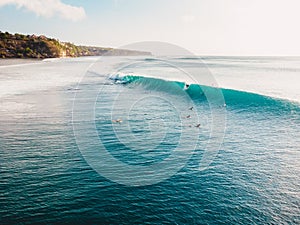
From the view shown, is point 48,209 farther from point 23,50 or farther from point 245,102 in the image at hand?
point 23,50

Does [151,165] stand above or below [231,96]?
below

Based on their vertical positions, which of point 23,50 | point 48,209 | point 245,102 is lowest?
point 48,209

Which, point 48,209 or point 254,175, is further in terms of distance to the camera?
point 254,175

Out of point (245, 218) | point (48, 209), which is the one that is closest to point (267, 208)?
point (245, 218)

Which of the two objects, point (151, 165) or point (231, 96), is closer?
point (151, 165)

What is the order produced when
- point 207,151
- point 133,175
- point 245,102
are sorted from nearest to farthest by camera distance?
1. point 133,175
2. point 207,151
3. point 245,102

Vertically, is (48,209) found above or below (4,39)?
below

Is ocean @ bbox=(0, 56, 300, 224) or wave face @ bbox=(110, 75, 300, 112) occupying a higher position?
wave face @ bbox=(110, 75, 300, 112)

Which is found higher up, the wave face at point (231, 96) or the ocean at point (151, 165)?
the wave face at point (231, 96)

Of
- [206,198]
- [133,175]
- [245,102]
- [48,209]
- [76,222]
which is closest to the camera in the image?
[76,222]

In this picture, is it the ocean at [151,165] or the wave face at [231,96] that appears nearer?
the ocean at [151,165]

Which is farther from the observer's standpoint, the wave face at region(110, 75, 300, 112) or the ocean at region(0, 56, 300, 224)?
the wave face at region(110, 75, 300, 112)
